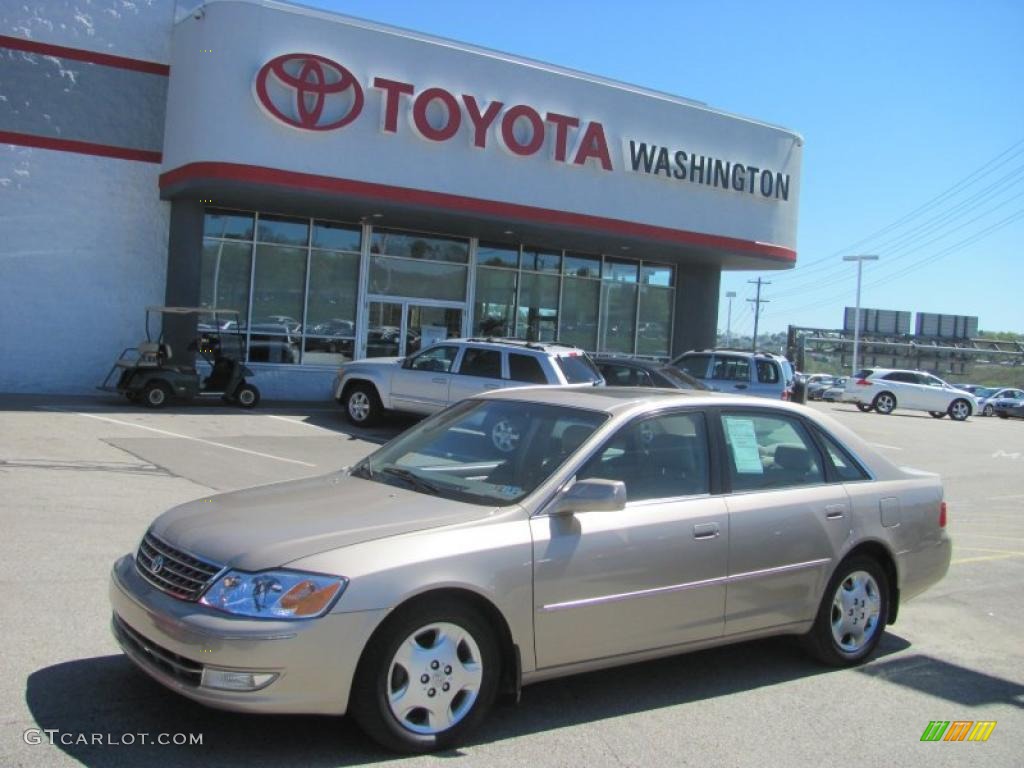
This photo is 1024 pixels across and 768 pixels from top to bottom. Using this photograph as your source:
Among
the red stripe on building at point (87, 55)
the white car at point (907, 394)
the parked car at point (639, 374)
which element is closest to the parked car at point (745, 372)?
Result: the parked car at point (639, 374)

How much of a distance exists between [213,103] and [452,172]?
14.9 ft

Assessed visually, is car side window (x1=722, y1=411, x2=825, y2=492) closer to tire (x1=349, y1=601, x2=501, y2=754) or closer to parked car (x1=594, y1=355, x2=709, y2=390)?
tire (x1=349, y1=601, x2=501, y2=754)

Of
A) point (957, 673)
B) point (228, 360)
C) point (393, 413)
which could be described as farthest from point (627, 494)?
point (228, 360)

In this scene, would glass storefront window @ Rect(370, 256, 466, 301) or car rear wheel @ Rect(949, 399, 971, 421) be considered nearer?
glass storefront window @ Rect(370, 256, 466, 301)

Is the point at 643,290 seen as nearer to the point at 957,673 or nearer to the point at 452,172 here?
the point at 452,172

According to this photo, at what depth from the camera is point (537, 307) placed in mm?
23469

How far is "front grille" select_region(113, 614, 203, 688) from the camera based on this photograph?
12.3 feet

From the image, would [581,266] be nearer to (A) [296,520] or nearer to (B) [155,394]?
(B) [155,394]

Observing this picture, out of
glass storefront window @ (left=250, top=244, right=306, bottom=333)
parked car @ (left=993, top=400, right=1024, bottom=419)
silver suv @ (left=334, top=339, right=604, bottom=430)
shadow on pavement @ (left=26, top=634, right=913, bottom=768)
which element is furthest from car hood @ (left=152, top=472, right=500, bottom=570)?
parked car @ (left=993, top=400, right=1024, bottom=419)

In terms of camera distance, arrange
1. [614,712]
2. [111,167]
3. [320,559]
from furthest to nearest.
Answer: [111,167] → [614,712] → [320,559]

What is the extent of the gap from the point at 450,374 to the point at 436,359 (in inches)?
19.7

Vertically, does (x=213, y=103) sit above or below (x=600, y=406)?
above

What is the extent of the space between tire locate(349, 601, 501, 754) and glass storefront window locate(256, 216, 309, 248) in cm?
1702

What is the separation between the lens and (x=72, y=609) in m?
5.54
